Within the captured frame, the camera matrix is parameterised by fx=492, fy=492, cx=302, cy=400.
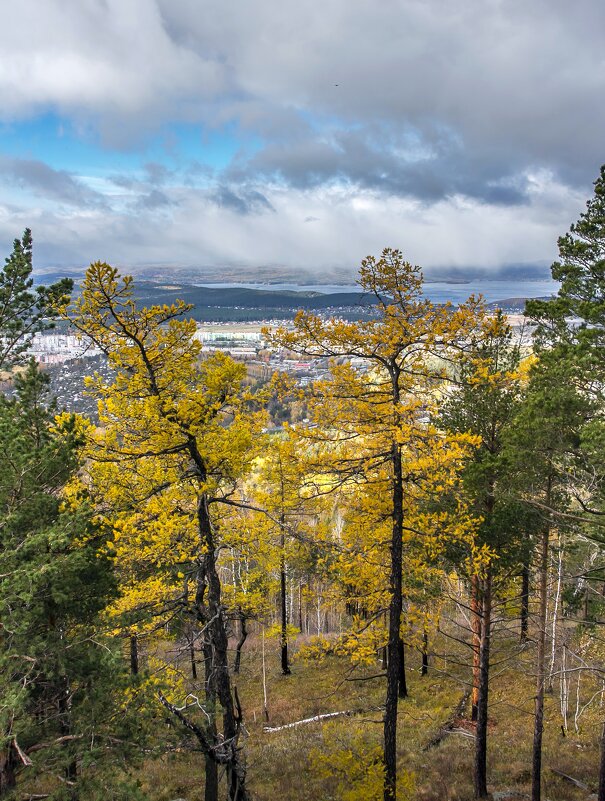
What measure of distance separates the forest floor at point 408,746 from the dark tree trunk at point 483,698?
0.49m

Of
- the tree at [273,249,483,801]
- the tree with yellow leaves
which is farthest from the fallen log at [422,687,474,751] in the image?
the tree with yellow leaves

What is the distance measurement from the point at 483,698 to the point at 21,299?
1310 centimetres

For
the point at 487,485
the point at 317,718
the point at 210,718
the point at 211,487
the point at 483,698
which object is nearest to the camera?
the point at 211,487

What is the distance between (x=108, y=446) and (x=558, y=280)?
34.3 ft

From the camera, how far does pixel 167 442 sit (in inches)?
318

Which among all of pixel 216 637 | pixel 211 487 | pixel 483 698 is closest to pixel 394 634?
pixel 216 637

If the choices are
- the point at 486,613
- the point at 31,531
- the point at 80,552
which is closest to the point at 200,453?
the point at 80,552

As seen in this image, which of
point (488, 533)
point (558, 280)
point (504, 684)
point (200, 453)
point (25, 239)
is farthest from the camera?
point (504, 684)

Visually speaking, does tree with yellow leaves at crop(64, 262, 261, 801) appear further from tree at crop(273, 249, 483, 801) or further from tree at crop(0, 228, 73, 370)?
tree at crop(0, 228, 73, 370)

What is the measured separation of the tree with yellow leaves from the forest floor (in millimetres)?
2566

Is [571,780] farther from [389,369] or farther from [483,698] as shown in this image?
[389,369]

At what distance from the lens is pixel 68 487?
9.04 metres

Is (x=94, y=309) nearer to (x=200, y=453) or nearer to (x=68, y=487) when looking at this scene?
(x=200, y=453)

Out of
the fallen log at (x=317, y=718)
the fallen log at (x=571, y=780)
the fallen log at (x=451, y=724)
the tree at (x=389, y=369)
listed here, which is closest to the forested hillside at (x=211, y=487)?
the tree at (x=389, y=369)
